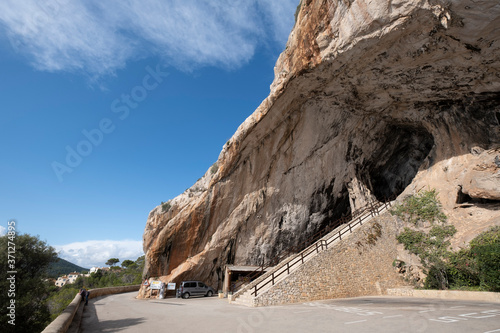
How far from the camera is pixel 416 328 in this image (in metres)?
6.25

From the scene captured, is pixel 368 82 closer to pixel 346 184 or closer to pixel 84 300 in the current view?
pixel 346 184

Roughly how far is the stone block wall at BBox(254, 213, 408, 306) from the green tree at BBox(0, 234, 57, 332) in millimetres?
9292

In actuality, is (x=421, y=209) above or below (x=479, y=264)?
above

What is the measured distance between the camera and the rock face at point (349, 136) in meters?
12.4

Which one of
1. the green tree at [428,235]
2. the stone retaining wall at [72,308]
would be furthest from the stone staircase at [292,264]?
the stone retaining wall at [72,308]

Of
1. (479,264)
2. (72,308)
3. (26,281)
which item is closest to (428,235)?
(479,264)

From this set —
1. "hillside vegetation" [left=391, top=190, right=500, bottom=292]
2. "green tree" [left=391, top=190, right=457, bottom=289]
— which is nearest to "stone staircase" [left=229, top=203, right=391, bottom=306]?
"green tree" [left=391, top=190, right=457, bottom=289]

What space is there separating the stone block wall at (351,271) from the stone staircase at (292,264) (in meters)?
0.38

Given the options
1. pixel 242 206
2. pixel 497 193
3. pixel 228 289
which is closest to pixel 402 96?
pixel 497 193
